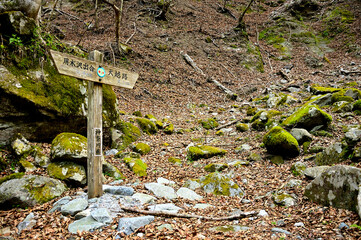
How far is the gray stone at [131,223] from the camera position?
312cm

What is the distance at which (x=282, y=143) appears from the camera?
19.8ft

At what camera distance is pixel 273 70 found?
1797 centimetres

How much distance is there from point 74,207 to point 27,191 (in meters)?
0.99

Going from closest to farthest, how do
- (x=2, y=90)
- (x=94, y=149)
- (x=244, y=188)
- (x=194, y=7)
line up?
1. (x=94, y=149)
2. (x=2, y=90)
3. (x=244, y=188)
4. (x=194, y=7)

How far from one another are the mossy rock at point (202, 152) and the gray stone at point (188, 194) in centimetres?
209

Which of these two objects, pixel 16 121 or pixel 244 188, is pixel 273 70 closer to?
pixel 244 188

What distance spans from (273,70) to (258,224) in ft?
56.4

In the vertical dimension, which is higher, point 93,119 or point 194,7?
point 194,7

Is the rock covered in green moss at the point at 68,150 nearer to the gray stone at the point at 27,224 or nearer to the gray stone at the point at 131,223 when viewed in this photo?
the gray stone at the point at 27,224

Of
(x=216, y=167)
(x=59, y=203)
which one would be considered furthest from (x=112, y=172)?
(x=216, y=167)

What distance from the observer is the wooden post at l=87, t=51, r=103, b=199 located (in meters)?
3.94

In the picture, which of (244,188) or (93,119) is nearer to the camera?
(93,119)

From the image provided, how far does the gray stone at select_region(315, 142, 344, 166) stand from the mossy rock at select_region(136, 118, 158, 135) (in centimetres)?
612

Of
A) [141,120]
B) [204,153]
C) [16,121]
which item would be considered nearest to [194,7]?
[141,120]
